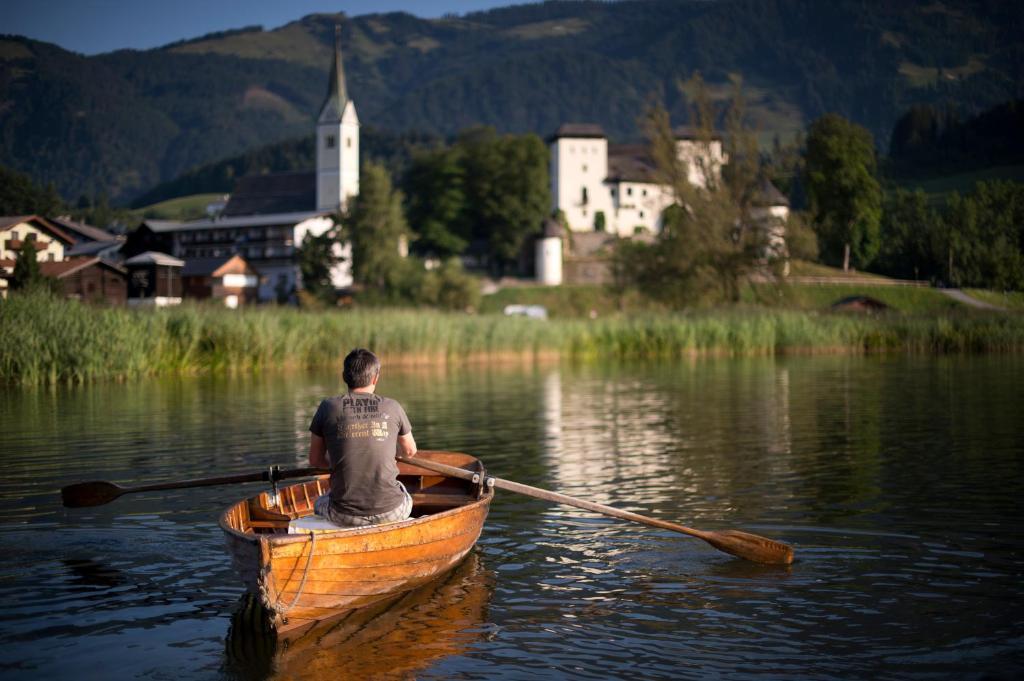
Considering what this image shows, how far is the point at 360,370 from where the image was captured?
757 cm

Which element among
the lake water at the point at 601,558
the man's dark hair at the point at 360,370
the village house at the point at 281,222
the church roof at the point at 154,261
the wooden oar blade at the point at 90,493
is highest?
the village house at the point at 281,222

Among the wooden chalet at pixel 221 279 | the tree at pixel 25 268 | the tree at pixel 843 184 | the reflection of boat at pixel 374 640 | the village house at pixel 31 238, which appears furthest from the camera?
the tree at pixel 843 184

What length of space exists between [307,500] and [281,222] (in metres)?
88.0

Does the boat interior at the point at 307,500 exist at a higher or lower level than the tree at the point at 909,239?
lower

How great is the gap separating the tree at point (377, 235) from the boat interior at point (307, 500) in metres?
64.5

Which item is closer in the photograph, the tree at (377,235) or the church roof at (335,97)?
the tree at (377,235)

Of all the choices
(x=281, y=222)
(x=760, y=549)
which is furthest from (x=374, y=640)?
(x=281, y=222)

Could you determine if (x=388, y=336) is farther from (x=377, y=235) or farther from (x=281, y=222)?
(x=281, y=222)

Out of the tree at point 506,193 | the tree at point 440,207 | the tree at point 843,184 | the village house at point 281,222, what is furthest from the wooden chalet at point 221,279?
the tree at point 843,184

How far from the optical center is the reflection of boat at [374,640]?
252 inches

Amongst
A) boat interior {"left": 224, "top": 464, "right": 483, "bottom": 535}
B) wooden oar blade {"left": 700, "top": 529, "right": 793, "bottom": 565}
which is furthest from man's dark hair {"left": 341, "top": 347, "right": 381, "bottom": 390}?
wooden oar blade {"left": 700, "top": 529, "right": 793, "bottom": 565}

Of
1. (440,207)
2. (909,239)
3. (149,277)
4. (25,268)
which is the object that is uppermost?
(440,207)

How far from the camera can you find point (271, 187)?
401ft

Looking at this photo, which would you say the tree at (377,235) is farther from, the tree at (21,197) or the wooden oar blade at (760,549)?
the wooden oar blade at (760,549)
